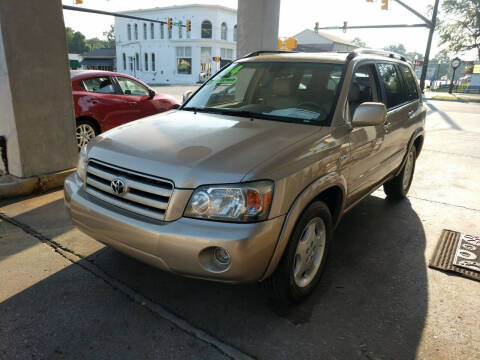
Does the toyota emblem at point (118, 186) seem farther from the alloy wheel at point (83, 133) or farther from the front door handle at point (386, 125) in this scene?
the alloy wheel at point (83, 133)

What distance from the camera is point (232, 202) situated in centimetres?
226

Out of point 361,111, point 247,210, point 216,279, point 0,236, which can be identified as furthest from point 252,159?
point 0,236

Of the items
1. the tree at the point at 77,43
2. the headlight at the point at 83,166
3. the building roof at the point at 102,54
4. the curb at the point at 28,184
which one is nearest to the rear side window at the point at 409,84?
the headlight at the point at 83,166

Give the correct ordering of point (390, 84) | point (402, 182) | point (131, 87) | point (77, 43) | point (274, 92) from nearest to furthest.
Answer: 1. point (274, 92)
2. point (390, 84)
3. point (402, 182)
4. point (131, 87)
5. point (77, 43)

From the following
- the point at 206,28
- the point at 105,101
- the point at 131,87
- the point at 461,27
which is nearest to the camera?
the point at 105,101

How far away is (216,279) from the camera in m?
2.29

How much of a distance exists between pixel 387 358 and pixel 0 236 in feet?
11.5

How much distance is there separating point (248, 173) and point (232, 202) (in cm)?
19

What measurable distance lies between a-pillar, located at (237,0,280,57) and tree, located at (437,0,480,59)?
42.4 metres

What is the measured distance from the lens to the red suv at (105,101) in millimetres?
6883

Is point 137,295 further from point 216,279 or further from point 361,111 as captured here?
point 361,111

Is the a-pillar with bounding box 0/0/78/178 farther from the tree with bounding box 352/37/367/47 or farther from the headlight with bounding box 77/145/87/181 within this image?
the tree with bounding box 352/37/367/47

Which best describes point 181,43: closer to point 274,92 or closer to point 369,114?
point 274,92

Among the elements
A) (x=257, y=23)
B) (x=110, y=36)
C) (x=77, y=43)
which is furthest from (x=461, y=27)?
(x=110, y=36)
